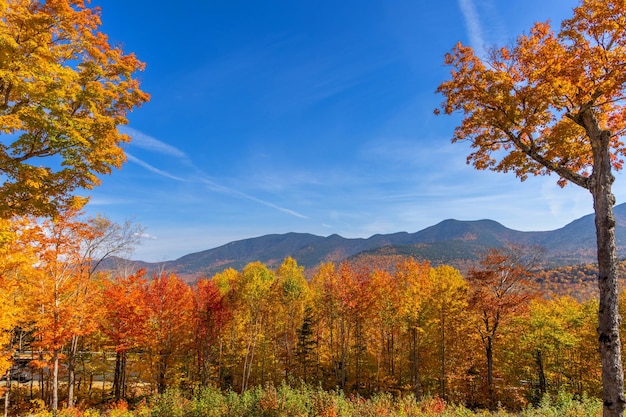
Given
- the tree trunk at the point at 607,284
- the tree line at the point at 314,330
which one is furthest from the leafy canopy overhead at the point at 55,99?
the tree trunk at the point at 607,284

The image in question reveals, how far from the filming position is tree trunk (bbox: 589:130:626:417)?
20.6ft

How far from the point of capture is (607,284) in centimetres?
652

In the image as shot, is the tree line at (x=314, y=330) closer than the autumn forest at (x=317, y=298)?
No

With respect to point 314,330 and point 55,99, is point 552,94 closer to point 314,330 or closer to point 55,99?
point 55,99

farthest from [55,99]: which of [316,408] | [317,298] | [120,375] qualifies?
[317,298]

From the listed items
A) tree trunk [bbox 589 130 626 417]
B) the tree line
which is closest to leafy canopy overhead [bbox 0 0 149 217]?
the tree line

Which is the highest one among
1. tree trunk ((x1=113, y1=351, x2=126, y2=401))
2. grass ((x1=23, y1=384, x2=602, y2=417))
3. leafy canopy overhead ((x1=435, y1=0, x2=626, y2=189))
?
leafy canopy overhead ((x1=435, y1=0, x2=626, y2=189))

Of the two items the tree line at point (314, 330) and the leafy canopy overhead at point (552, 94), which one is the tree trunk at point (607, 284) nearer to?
the leafy canopy overhead at point (552, 94)

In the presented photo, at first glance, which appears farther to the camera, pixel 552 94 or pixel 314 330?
pixel 314 330

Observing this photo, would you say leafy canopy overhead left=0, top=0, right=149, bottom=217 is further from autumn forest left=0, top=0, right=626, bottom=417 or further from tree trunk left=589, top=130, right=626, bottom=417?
tree trunk left=589, top=130, right=626, bottom=417

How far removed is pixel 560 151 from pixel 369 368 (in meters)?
24.3

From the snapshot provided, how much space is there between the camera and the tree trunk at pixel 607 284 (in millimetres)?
6277

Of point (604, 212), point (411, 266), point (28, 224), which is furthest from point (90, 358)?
point (604, 212)

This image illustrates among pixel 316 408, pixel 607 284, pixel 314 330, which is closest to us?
pixel 607 284
